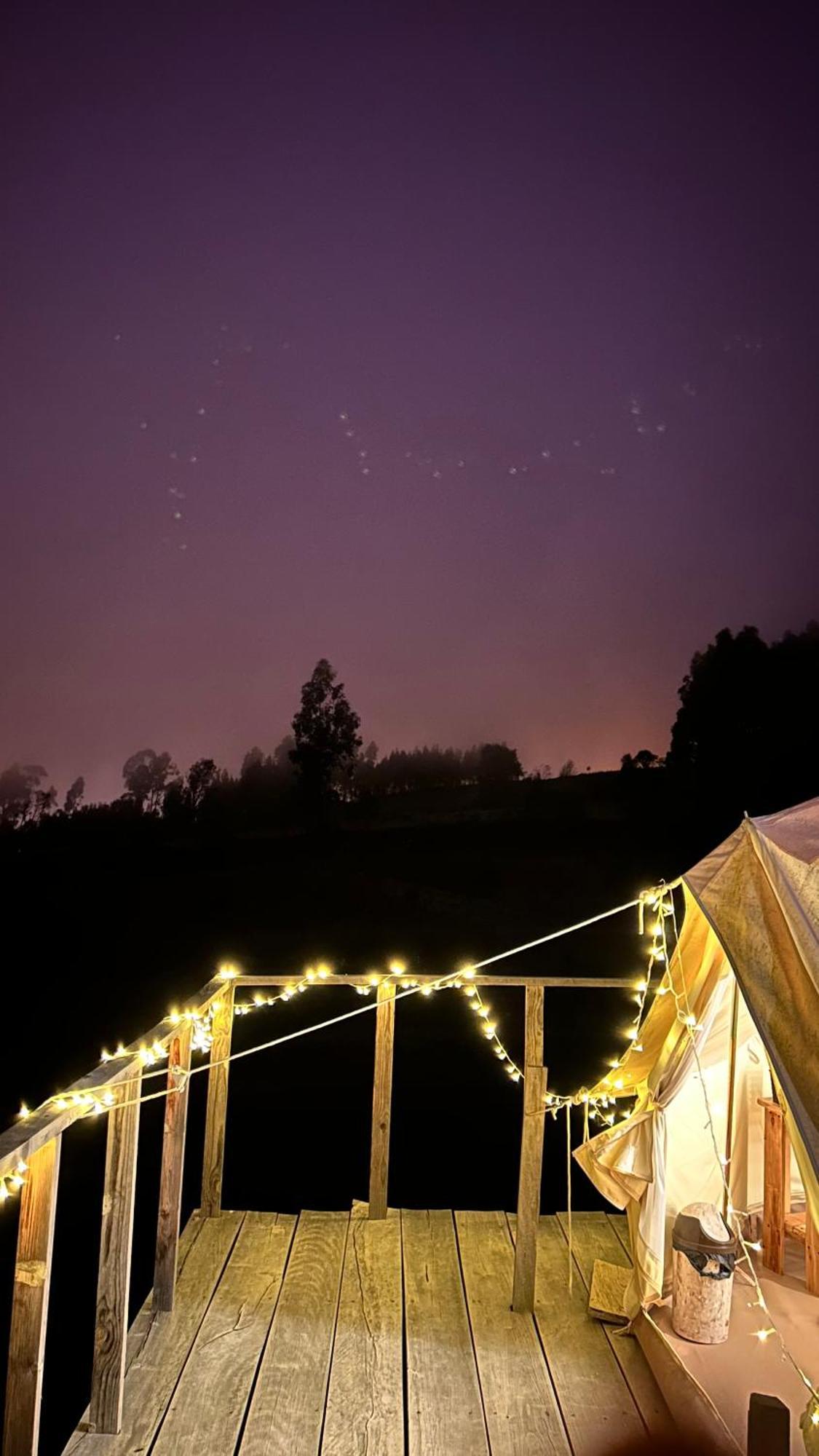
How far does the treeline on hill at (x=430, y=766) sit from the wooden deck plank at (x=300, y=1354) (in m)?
18.0

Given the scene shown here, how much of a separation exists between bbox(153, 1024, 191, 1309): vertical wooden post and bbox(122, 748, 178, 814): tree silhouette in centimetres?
2160

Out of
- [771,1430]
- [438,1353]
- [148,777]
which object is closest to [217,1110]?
[438,1353]

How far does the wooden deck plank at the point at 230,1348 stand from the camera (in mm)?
2803

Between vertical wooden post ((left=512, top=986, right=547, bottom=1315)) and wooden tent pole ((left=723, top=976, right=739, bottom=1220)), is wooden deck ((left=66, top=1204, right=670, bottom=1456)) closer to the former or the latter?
vertical wooden post ((left=512, top=986, right=547, bottom=1315))

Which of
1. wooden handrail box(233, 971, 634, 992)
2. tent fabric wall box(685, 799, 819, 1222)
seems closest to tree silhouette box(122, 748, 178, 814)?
wooden handrail box(233, 971, 634, 992)

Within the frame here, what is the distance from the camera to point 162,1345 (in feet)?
10.9

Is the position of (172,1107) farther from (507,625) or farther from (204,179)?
(507,625)

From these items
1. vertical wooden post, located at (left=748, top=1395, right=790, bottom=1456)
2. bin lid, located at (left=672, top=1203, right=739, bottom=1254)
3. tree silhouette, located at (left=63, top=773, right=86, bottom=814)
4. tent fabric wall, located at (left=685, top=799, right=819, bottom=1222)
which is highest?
tree silhouette, located at (left=63, top=773, right=86, bottom=814)

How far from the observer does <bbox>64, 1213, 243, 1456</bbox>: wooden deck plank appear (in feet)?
9.05

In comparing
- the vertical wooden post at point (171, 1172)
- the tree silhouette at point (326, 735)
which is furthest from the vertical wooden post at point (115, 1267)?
the tree silhouette at point (326, 735)

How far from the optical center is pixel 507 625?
22.0 m

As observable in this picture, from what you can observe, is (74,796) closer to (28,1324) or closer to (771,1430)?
(28,1324)

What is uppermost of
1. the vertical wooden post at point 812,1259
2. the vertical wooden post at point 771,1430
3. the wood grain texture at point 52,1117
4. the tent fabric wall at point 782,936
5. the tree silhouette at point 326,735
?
the tree silhouette at point 326,735

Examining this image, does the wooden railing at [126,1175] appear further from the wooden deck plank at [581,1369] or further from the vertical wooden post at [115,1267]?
the wooden deck plank at [581,1369]
